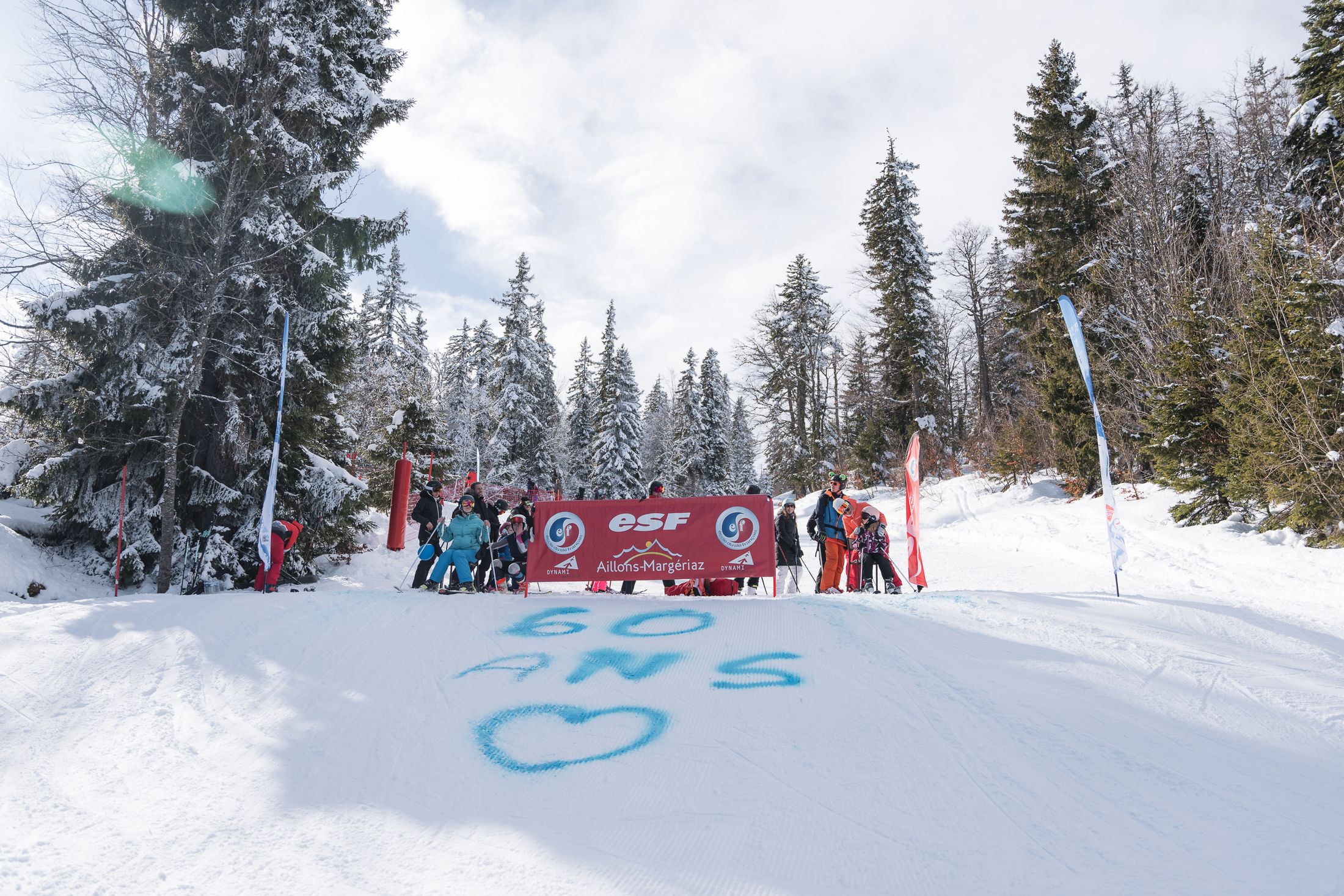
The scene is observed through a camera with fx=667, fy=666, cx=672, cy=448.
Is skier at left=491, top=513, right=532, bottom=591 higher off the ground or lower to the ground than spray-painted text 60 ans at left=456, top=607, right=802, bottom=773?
higher

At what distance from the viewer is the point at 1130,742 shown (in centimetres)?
480

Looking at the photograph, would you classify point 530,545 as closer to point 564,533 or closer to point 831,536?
point 564,533

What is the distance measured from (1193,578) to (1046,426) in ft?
37.6

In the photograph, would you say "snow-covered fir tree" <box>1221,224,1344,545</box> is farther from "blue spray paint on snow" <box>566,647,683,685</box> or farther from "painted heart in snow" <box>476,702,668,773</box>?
"painted heart in snow" <box>476,702,668,773</box>

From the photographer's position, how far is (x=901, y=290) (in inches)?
1237

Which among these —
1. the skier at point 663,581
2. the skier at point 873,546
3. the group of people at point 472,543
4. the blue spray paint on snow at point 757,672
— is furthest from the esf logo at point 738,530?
the blue spray paint on snow at point 757,672

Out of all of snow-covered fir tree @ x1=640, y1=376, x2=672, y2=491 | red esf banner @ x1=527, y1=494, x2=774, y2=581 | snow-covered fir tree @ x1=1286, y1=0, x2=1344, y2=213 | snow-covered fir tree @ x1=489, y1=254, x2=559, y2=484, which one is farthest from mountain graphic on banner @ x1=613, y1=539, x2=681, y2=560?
snow-covered fir tree @ x1=640, y1=376, x2=672, y2=491

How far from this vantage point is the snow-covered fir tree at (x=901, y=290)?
31.0 metres

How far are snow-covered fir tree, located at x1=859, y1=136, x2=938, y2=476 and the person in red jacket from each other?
26.0 metres

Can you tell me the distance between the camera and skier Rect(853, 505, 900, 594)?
10.8m

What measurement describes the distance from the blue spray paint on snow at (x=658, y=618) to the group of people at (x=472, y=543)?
2859mm

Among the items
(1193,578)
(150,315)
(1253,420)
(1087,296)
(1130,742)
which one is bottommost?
(1130,742)

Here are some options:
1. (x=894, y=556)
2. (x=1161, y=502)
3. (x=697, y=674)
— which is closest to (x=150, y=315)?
(x=697, y=674)

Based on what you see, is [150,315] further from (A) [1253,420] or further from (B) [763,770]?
(A) [1253,420]
